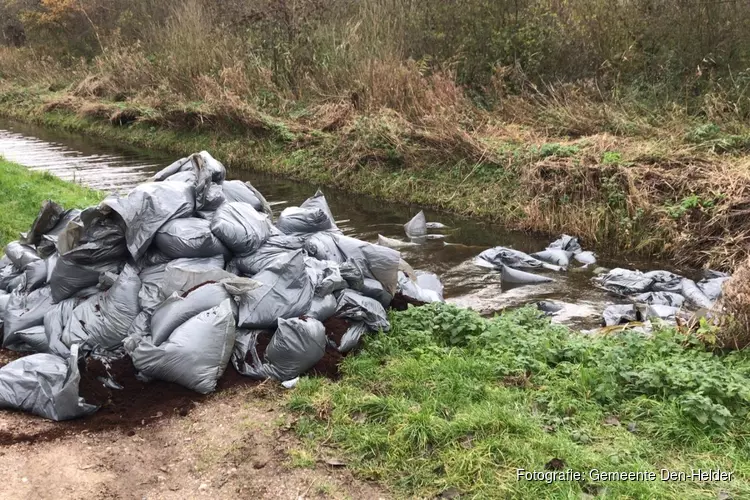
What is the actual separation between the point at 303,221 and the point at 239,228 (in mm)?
911

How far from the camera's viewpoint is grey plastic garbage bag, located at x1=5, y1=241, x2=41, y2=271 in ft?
16.9

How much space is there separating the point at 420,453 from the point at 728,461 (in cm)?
151

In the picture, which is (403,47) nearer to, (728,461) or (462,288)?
(462,288)

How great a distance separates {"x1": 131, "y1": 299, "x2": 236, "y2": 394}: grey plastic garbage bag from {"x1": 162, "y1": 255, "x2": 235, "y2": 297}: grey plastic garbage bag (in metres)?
0.33

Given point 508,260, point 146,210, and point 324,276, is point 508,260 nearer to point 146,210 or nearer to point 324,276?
point 324,276

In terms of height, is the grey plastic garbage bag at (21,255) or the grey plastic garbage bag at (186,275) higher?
the grey plastic garbage bag at (186,275)

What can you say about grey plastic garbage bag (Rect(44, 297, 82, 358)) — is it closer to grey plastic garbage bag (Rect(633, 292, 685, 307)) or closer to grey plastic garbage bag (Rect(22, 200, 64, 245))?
grey plastic garbage bag (Rect(22, 200, 64, 245))

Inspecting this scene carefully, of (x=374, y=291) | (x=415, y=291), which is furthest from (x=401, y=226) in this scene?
(x=374, y=291)

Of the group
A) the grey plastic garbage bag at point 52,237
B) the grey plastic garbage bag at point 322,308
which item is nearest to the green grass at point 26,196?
the grey plastic garbage bag at point 52,237

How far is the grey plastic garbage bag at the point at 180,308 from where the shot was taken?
411 cm

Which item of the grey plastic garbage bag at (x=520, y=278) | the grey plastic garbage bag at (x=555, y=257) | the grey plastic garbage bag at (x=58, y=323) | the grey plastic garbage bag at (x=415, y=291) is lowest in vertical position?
the grey plastic garbage bag at (x=555, y=257)

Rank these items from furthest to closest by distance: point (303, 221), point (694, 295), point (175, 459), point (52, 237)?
point (694, 295) < point (303, 221) < point (52, 237) < point (175, 459)

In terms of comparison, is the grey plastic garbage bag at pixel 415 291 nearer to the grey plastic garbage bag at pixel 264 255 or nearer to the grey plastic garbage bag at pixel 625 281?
the grey plastic garbage bag at pixel 264 255

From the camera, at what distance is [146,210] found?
4.45 m
